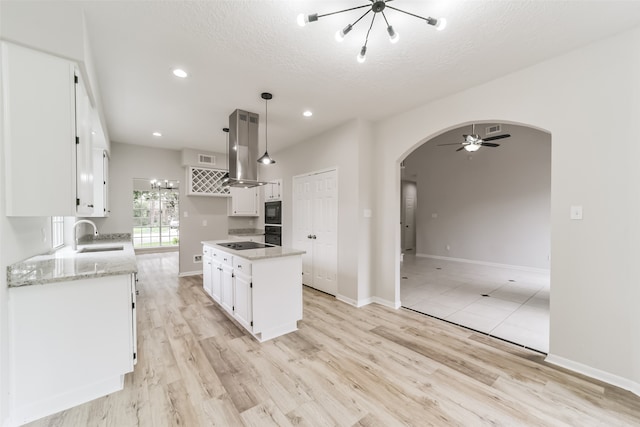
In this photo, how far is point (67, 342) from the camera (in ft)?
5.76

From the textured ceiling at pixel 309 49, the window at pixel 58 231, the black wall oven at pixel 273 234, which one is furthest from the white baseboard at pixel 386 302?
the window at pixel 58 231

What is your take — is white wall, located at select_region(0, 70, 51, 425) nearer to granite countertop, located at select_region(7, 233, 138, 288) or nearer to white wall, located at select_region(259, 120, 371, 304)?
granite countertop, located at select_region(7, 233, 138, 288)

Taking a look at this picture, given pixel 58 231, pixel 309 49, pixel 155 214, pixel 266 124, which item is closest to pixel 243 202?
pixel 266 124

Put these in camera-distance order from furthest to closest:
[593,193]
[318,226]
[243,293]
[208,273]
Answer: [318,226]
[208,273]
[243,293]
[593,193]

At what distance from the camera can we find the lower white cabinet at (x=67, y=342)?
1.63 m

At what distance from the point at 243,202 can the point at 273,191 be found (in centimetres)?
88

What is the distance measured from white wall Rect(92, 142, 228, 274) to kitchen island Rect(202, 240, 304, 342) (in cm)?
291

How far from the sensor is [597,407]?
178 cm

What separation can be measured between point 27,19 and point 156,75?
1074mm

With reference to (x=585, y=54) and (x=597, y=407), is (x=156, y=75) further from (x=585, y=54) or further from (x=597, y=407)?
(x=597, y=407)

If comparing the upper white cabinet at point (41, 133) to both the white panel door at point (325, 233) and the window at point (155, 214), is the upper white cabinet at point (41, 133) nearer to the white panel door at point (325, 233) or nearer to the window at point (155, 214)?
the white panel door at point (325, 233)

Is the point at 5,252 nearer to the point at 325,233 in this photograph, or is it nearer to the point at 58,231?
the point at 58,231

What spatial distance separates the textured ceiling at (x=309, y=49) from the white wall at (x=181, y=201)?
6.22 feet

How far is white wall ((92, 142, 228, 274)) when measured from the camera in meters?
4.96
